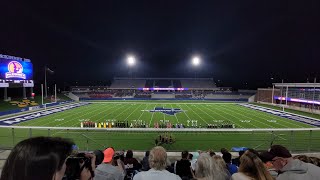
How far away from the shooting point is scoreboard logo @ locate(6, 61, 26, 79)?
3612 centimetres

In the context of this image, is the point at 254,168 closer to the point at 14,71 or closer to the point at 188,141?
the point at 188,141

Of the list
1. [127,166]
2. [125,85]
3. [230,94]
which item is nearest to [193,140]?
[127,166]

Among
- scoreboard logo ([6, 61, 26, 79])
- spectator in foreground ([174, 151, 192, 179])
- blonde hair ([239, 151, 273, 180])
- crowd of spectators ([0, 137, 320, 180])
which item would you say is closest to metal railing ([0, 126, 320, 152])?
spectator in foreground ([174, 151, 192, 179])

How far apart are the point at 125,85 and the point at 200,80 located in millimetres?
29148

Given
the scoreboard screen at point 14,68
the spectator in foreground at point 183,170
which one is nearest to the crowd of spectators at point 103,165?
the spectator in foreground at point 183,170

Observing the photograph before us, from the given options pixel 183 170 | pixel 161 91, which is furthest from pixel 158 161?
pixel 161 91

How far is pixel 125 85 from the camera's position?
8781 cm

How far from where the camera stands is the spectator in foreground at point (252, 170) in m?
3.29

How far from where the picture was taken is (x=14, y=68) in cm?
3725

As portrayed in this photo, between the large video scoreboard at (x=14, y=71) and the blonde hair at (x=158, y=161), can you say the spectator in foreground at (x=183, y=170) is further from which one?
the large video scoreboard at (x=14, y=71)

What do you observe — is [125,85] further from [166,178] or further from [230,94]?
[166,178]

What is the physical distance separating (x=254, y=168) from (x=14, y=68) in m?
42.2

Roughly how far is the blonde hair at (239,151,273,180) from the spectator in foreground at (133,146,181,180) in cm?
100

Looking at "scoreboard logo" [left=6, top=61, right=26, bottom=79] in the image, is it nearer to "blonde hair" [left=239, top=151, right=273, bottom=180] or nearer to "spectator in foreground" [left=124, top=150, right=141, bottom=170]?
"spectator in foreground" [left=124, top=150, right=141, bottom=170]
